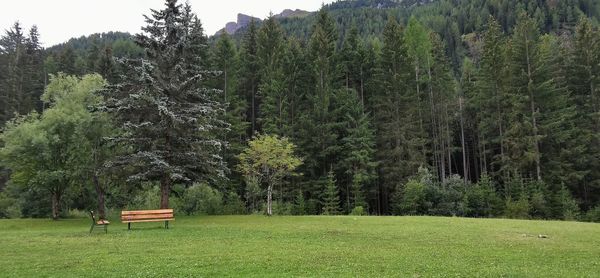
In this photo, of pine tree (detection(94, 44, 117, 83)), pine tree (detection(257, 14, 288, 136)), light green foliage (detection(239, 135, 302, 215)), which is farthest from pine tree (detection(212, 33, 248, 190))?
pine tree (detection(94, 44, 117, 83))

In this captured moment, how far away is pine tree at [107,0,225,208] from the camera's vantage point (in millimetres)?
23781

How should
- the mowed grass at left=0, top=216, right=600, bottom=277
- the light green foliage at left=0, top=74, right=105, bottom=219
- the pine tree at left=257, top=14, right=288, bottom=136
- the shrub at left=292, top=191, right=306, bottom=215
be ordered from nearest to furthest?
the mowed grass at left=0, top=216, right=600, bottom=277
the light green foliage at left=0, top=74, right=105, bottom=219
the shrub at left=292, top=191, right=306, bottom=215
the pine tree at left=257, top=14, right=288, bottom=136

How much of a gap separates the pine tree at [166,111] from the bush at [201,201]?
6.09m

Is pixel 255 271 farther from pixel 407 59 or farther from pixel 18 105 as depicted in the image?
pixel 18 105

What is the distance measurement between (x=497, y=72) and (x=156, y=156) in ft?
109

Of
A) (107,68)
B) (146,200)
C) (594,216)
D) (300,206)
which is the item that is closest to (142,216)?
(146,200)

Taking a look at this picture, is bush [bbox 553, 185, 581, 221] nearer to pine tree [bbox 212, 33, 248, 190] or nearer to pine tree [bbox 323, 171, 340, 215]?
pine tree [bbox 323, 171, 340, 215]

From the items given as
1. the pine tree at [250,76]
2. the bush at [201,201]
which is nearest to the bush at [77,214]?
the bush at [201,201]

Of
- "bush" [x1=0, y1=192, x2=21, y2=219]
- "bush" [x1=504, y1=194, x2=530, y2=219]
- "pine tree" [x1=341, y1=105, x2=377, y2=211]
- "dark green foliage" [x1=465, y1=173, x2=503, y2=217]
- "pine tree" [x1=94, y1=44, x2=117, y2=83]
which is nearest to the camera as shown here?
"bush" [x1=504, y1=194, x2=530, y2=219]

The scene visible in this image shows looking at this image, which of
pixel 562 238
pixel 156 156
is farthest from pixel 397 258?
pixel 156 156

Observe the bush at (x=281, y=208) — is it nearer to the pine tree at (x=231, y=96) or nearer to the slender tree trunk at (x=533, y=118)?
the pine tree at (x=231, y=96)

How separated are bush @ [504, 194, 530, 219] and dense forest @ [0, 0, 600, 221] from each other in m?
0.14

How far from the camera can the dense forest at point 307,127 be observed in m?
25.3

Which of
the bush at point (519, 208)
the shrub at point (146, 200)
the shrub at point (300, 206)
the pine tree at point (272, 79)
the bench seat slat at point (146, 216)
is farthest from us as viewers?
the pine tree at point (272, 79)
